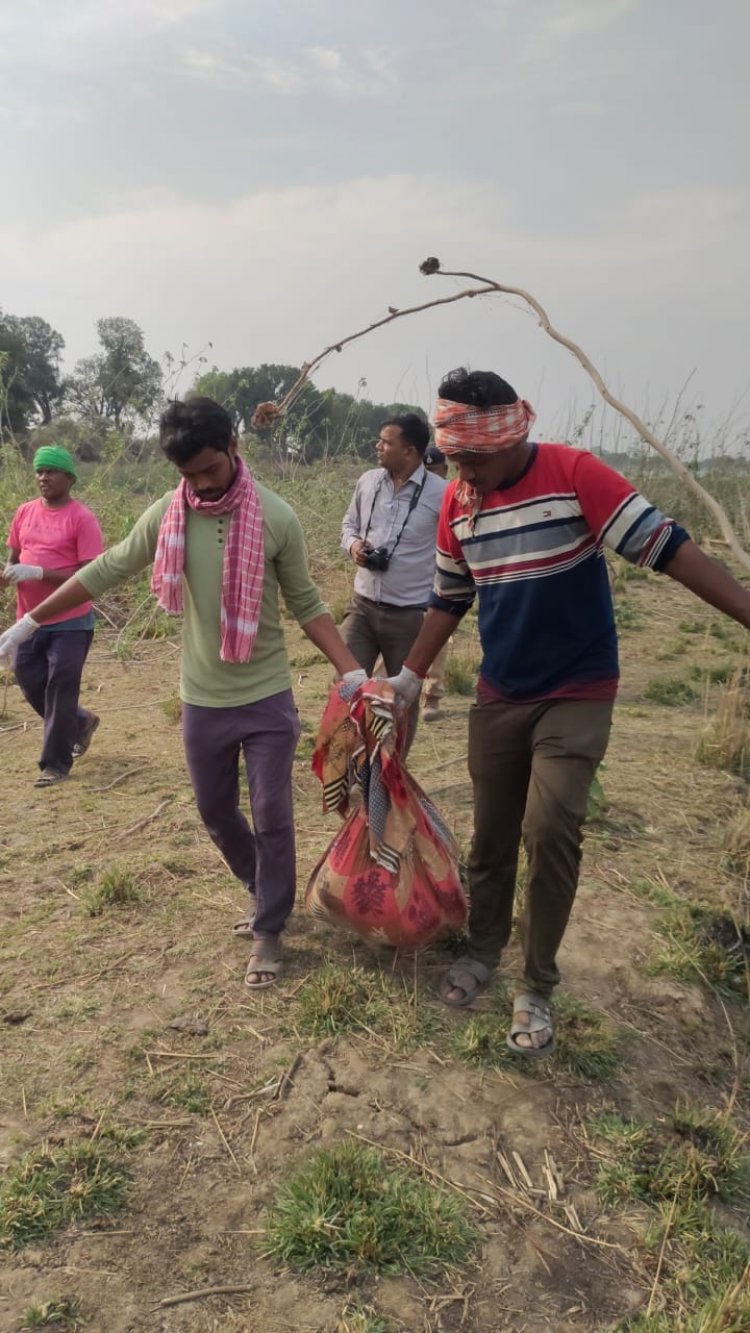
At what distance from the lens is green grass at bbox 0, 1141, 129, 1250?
2.06 metres

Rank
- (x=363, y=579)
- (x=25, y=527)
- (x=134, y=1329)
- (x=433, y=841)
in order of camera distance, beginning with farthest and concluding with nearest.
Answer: (x=25, y=527), (x=363, y=579), (x=433, y=841), (x=134, y=1329)

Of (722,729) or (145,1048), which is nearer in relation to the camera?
(145,1048)

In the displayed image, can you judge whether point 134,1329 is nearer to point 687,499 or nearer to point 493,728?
point 493,728

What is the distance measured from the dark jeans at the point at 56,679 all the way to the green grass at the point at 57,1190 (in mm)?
2984

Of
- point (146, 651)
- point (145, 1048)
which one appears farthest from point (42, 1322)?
point (146, 651)

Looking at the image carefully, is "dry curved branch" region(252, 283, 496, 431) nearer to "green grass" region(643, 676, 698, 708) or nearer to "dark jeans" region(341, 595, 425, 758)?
"dark jeans" region(341, 595, 425, 758)

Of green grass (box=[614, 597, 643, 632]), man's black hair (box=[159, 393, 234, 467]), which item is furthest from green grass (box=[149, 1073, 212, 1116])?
green grass (box=[614, 597, 643, 632])

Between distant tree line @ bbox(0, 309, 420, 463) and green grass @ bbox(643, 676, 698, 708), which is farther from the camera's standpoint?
distant tree line @ bbox(0, 309, 420, 463)

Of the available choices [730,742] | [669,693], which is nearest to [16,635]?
[730,742]

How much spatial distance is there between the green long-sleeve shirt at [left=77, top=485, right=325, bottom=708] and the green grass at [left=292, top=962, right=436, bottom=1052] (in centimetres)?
93

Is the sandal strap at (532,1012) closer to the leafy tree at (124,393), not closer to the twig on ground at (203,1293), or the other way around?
the twig on ground at (203,1293)

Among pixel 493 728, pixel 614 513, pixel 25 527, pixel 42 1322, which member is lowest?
pixel 42 1322

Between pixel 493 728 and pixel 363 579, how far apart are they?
1784 millimetres

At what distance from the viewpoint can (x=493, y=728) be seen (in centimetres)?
269
